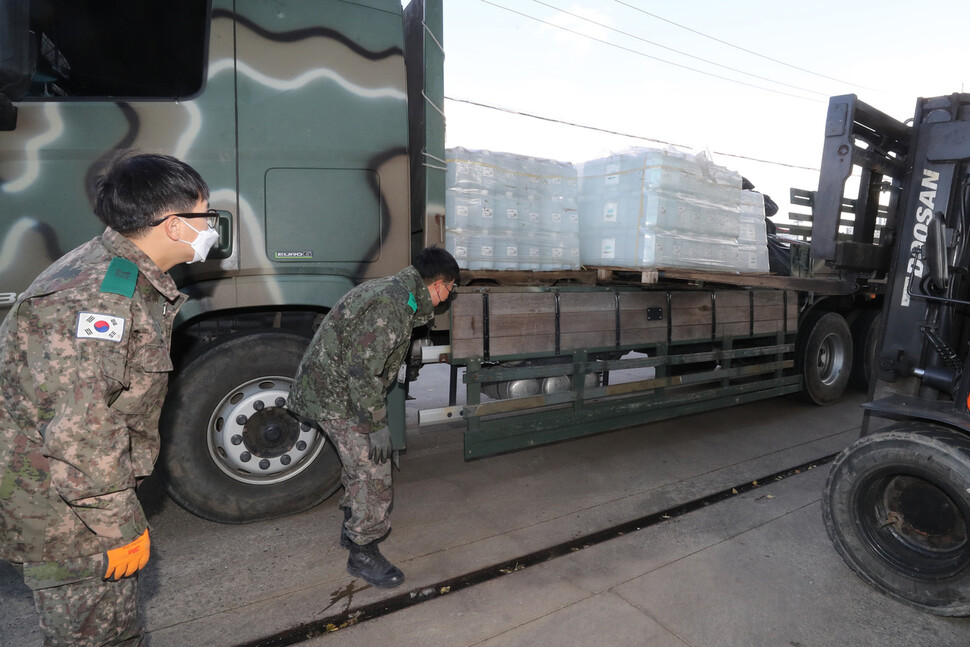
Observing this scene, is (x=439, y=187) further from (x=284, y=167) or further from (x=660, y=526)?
(x=660, y=526)

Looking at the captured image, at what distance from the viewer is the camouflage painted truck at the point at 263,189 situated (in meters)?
2.74

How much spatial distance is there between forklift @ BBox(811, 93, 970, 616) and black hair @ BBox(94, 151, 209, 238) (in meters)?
3.23

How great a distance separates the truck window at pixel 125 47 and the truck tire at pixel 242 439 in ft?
4.80

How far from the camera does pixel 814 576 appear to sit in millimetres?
2969

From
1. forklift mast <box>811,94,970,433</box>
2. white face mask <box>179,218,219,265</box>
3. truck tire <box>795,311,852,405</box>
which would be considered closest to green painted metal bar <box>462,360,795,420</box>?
truck tire <box>795,311,852,405</box>

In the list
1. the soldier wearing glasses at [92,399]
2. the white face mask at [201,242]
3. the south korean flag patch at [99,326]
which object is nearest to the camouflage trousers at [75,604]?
the soldier wearing glasses at [92,399]

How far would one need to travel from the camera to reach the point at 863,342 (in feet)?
22.3

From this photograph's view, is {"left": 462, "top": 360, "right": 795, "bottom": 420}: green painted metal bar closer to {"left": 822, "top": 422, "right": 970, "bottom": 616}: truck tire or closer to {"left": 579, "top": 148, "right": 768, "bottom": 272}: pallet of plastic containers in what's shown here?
{"left": 579, "top": 148, "right": 768, "bottom": 272}: pallet of plastic containers

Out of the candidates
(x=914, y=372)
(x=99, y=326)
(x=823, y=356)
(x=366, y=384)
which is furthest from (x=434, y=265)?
(x=823, y=356)

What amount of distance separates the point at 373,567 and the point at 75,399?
1.83 meters

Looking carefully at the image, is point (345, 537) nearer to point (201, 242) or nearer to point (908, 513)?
point (201, 242)

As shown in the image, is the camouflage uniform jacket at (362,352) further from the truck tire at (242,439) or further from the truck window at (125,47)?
the truck window at (125,47)

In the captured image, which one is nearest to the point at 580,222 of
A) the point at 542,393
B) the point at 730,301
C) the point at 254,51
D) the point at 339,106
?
the point at 542,393

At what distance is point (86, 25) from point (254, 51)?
3.37 ft
